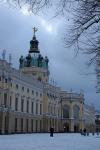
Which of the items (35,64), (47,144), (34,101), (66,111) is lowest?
(47,144)

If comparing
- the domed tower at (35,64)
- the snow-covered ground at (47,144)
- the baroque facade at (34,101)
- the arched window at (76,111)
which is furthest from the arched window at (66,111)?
the snow-covered ground at (47,144)

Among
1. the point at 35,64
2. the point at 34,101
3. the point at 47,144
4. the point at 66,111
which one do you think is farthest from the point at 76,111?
the point at 47,144

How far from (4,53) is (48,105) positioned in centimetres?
3505

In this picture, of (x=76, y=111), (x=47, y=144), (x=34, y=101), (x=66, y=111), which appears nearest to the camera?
(x=47, y=144)

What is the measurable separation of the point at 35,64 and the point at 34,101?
1902 cm

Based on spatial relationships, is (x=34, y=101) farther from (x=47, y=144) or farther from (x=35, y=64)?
(x=47, y=144)

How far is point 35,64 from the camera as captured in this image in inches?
4299

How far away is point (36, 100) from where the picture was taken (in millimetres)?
94188

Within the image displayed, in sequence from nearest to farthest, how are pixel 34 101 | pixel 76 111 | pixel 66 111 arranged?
pixel 34 101
pixel 66 111
pixel 76 111

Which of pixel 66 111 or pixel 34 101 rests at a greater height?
pixel 34 101

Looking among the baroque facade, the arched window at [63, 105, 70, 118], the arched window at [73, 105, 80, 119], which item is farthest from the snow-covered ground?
the arched window at [73, 105, 80, 119]

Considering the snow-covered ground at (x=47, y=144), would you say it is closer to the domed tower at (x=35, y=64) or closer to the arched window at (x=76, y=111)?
the domed tower at (x=35, y=64)

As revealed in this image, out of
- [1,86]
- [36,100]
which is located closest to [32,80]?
[36,100]

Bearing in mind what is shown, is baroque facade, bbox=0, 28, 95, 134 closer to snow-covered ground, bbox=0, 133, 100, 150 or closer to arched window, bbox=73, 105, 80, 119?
arched window, bbox=73, 105, 80, 119
